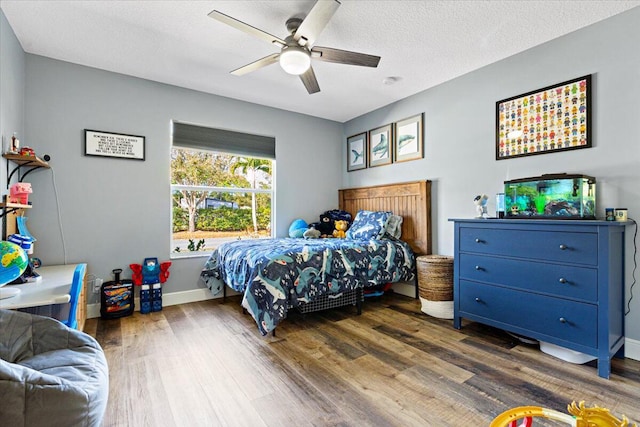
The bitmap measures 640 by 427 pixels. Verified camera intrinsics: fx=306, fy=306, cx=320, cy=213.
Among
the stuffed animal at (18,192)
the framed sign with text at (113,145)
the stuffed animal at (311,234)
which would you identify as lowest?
the stuffed animal at (311,234)

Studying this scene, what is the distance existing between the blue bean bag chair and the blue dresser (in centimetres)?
254

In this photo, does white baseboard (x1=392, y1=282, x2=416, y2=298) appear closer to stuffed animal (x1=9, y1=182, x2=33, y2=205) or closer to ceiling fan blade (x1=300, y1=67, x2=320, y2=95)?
ceiling fan blade (x1=300, y1=67, x2=320, y2=95)

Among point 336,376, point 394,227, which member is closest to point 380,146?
point 394,227

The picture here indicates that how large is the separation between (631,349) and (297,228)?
3.25 m

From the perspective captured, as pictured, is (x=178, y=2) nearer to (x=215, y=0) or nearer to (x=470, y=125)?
(x=215, y=0)

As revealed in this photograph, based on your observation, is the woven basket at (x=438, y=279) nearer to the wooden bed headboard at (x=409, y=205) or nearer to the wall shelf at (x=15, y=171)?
the wooden bed headboard at (x=409, y=205)

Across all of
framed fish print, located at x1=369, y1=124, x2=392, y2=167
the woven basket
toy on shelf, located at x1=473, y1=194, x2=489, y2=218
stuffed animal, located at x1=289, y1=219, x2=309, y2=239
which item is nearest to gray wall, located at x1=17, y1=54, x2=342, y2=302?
stuffed animal, located at x1=289, y1=219, x2=309, y2=239

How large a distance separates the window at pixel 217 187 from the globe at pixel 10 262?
1787 mm

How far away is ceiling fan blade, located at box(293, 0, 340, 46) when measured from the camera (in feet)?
5.85

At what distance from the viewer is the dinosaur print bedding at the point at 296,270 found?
95.8 inches

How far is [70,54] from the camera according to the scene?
2787 mm

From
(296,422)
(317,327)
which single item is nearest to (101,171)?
(317,327)

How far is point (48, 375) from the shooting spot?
1.09 meters

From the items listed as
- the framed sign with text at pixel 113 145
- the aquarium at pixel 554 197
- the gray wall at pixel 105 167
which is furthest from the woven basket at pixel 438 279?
the framed sign with text at pixel 113 145
